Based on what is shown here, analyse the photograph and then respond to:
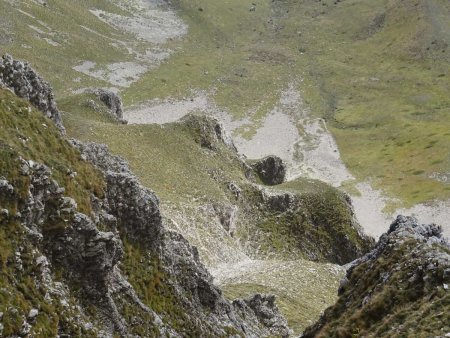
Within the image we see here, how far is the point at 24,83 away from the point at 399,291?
79.3ft

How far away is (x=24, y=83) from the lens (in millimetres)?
31578

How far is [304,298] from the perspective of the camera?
49031 mm

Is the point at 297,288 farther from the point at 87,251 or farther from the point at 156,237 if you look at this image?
the point at 87,251

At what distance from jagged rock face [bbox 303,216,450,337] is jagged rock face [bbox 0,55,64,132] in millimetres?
18644

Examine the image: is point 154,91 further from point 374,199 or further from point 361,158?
point 374,199

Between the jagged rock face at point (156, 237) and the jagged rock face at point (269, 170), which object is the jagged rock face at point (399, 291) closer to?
the jagged rock face at point (156, 237)

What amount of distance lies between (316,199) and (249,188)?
32.3 ft

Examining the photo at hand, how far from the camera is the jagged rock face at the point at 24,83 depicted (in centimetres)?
3081

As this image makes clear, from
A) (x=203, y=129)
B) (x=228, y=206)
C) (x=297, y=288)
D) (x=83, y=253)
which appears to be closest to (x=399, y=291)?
(x=83, y=253)

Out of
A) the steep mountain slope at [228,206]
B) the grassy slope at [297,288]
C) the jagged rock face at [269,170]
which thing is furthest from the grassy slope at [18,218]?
the jagged rock face at [269,170]

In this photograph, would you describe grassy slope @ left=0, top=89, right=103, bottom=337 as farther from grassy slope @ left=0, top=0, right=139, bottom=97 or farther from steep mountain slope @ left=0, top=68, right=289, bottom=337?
grassy slope @ left=0, top=0, right=139, bottom=97

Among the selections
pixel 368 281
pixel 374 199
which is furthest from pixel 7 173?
pixel 374 199

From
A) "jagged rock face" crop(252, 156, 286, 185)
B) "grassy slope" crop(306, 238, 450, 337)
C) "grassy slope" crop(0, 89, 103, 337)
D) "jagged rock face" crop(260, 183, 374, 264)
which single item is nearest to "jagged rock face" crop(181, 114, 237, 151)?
"jagged rock face" crop(252, 156, 286, 185)

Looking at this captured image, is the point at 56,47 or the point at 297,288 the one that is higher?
the point at 297,288
